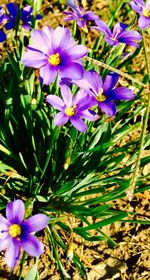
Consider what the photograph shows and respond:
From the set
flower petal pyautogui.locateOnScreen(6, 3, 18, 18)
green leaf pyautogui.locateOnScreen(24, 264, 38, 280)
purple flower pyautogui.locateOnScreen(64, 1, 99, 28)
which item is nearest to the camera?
green leaf pyautogui.locateOnScreen(24, 264, 38, 280)

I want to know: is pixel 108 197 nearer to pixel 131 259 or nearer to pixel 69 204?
pixel 69 204

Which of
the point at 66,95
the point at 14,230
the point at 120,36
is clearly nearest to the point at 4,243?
the point at 14,230

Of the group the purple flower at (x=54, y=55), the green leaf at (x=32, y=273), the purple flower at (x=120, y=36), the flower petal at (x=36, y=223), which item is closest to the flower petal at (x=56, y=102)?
the purple flower at (x=54, y=55)

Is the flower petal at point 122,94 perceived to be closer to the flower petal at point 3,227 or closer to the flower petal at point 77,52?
the flower petal at point 77,52

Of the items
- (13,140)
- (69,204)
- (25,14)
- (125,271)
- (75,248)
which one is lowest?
(125,271)

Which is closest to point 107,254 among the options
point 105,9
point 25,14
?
point 25,14

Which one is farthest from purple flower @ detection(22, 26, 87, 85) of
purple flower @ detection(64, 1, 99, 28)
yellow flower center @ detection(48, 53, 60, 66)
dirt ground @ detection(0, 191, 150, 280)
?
dirt ground @ detection(0, 191, 150, 280)

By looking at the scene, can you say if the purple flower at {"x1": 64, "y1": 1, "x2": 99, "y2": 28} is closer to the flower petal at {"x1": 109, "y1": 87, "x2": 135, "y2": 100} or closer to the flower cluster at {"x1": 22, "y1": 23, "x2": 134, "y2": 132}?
the flower cluster at {"x1": 22, "y1": 23, "x2": 134, "y2": 132}
